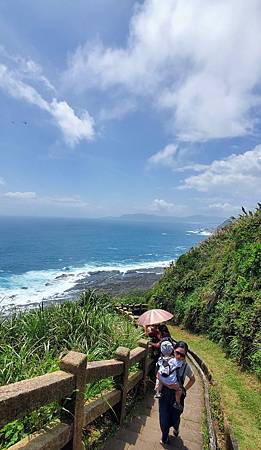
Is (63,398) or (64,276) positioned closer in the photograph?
(63,398)

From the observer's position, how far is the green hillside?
980 centimetres

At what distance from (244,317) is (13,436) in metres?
8.78

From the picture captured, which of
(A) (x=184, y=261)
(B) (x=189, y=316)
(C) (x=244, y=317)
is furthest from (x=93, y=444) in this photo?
(A) (x=184, y=261)

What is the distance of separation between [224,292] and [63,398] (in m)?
11.2

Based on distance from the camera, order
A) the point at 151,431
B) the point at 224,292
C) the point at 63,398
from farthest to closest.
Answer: the point at 224,292
the point at 151,431
the point at 63,398

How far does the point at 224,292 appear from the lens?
13117mm

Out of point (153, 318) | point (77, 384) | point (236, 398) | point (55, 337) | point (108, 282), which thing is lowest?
point (108, 282)

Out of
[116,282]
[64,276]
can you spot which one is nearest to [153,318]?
[116,282]

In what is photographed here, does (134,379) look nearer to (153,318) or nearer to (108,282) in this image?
(153,318)

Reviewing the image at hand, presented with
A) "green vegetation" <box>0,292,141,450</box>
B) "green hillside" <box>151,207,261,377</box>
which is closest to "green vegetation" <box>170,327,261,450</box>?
"green hillside" <box>151,207,261,377</box>

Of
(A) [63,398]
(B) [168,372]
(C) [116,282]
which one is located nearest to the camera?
(A) [63,398]

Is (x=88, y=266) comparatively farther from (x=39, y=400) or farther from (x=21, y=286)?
(x=39, y=400)

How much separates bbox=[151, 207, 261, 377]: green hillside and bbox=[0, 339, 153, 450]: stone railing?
20.5ft

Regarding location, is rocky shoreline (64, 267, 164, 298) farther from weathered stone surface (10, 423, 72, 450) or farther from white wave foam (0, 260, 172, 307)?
Answer: weathered stone surface (10, 423, 72, 450)
